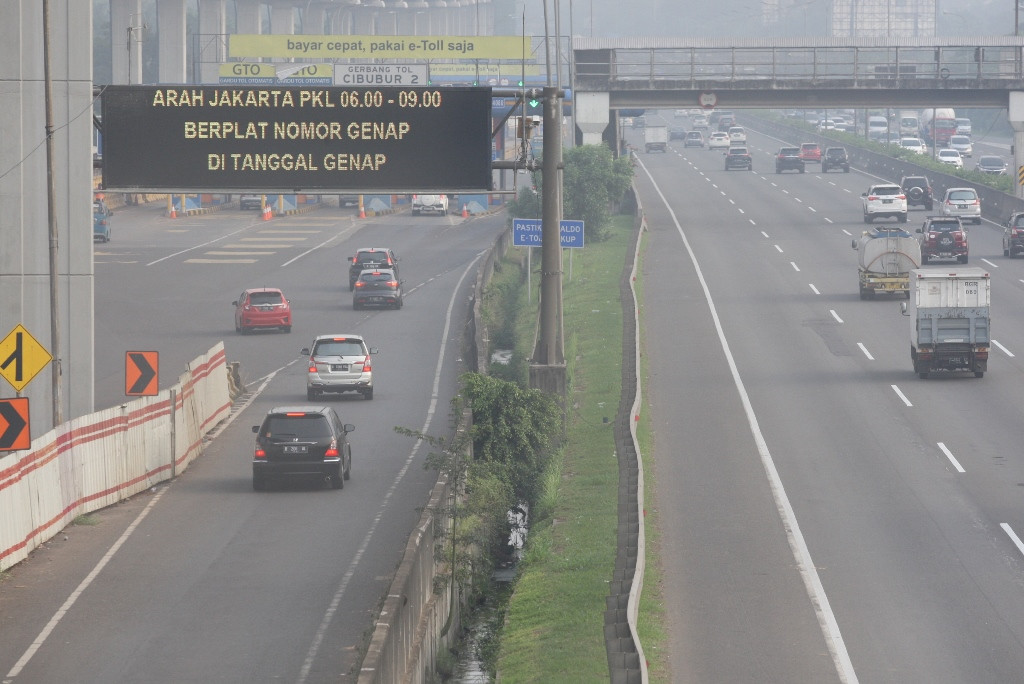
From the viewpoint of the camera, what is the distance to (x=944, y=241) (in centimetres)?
5881

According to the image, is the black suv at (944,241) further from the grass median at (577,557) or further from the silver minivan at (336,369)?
the silver minivan at (336,369)

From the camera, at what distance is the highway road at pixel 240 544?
1925 centimetres

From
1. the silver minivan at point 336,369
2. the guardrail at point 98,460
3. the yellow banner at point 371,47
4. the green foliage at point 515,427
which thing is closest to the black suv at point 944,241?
the silver minivan at point 336,369

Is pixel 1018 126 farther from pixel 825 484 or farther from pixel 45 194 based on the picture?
pixel 45 194

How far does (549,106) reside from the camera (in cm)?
2878

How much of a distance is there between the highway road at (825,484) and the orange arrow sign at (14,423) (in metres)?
9.68

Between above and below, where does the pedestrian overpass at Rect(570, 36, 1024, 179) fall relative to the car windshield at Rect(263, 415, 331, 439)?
above

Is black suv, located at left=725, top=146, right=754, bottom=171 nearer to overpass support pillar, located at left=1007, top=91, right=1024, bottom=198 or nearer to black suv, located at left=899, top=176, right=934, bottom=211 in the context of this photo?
black suv, located at left=899, top=176, right=934, bottom=211

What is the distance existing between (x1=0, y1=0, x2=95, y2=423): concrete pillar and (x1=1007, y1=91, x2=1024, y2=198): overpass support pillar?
2268 inches

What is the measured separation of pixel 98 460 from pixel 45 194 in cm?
557

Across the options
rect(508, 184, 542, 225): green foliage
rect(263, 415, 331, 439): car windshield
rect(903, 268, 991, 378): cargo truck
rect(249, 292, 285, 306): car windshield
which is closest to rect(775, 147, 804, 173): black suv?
rect(508, 184, 542, 225): green foliage

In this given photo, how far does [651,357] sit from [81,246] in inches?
740

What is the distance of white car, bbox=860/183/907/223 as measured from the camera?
73.9m

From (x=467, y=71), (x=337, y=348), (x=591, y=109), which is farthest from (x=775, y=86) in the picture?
(x=467, y=71)
